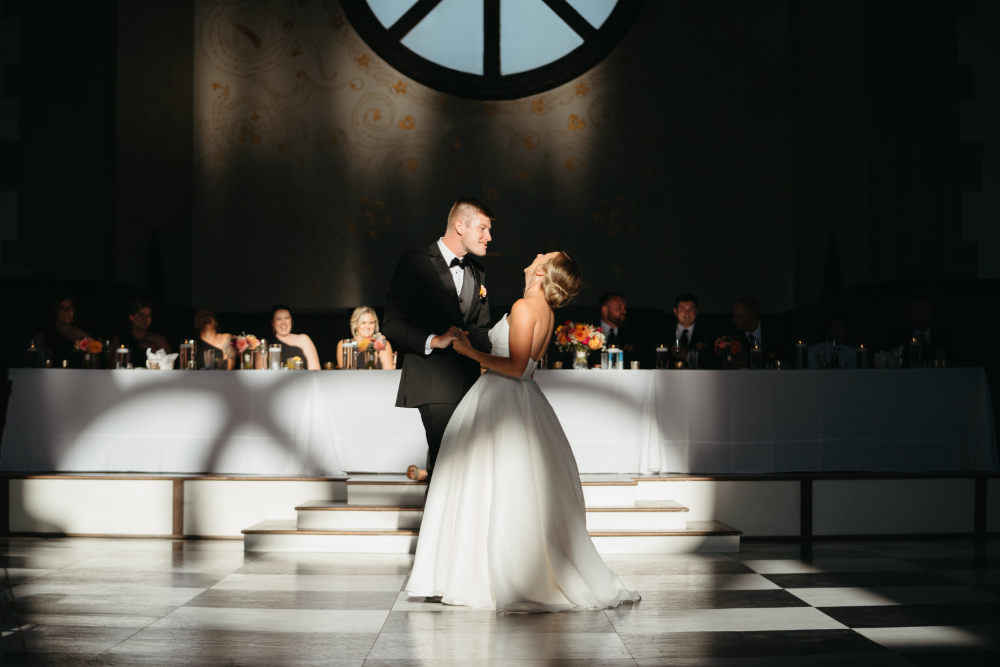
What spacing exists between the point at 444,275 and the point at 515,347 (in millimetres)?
477

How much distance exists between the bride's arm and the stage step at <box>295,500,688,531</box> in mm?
1326

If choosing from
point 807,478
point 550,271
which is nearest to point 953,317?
point 807,478

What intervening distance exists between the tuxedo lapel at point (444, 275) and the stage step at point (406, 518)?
1.28 meters

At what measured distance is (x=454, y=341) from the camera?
3027mm

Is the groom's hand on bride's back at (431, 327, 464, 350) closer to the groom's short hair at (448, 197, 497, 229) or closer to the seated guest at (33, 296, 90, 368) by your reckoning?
the groom's short hair at (448, 197, 497, 229)

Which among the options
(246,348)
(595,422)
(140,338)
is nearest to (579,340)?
(595,422)

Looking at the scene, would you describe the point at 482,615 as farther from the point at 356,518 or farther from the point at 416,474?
the point at 356,518

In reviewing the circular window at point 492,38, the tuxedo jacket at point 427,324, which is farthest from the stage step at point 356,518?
the circular window at point 492,38

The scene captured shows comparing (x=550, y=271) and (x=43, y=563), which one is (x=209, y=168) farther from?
(x=550, y=271)

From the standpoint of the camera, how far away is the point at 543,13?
8258 millimetres

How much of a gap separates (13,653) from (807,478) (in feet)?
11.7

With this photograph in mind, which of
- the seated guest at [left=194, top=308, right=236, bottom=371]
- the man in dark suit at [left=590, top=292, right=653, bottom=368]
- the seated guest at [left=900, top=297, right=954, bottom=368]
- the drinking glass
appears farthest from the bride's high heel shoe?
the seated guest at [left=900, top=297, right=954, bottom=368]

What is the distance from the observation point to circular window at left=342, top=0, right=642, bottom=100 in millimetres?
8102

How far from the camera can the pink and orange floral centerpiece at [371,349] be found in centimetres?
497
